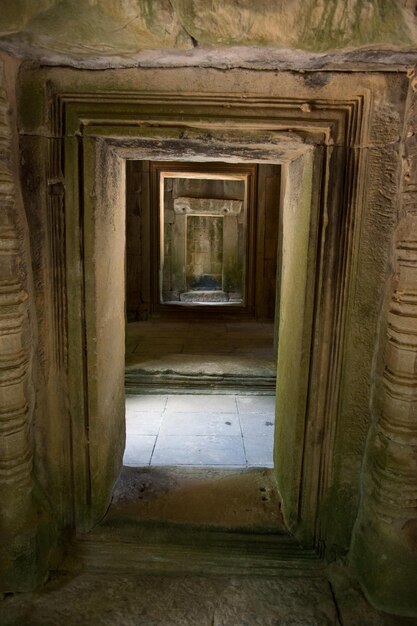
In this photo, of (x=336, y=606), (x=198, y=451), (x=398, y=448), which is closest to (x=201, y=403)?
(x=198, y=451)

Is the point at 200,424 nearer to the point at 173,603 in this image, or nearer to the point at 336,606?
the point at 173,603

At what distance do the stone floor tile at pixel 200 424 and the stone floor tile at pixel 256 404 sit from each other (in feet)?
0.77

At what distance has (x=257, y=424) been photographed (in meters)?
4.10

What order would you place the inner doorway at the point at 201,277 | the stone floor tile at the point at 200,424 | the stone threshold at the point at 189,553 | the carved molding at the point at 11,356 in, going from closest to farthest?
the carved molding at the point at 11,356 → the stone threshold at the point at 189,553 → the stone floor tile at the point at 200,424 → the inner doorway at the point at 201,277

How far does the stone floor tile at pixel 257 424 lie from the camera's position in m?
3.88

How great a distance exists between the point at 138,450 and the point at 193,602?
1488 mm

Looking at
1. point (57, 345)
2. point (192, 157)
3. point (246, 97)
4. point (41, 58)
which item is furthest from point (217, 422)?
point (41, 58)

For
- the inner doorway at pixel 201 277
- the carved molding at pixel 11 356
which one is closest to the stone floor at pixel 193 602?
the carved molding at pixel 11 356

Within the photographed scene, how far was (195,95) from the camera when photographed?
1986mm

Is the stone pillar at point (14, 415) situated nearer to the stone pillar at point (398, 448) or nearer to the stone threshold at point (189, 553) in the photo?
the stone threshold at point (189, 553)

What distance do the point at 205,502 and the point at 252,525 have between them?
13.1 inches

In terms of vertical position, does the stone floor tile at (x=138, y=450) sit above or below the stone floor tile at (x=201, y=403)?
above

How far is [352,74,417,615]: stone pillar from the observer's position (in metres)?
1.94

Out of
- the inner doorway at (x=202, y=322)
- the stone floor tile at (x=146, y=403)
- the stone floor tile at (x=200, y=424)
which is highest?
the inner doorway at (x=202, y=322)
